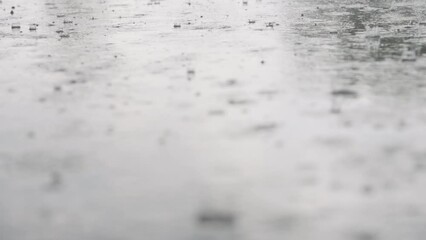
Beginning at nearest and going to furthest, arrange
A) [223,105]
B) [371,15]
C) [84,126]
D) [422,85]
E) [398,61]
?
1. [84,126]
2. [223,105]
3. [422,85]
4. [398,61]
5. [371,15]

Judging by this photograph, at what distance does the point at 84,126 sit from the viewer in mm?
10805

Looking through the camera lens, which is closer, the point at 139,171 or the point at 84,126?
the point at 139,171

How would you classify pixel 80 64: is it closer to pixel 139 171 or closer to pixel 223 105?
pixel 223 105

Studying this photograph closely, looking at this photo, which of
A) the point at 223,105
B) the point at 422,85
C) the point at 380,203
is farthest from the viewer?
the point at 422,85

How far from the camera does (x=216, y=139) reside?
9.83 meters

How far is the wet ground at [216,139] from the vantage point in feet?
22.8

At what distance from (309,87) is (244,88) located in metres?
1.56

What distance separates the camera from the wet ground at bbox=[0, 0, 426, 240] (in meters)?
6.94

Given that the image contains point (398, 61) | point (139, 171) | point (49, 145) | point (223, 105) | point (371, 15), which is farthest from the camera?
point (371, 15)

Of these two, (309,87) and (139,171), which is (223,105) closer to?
(309,87)

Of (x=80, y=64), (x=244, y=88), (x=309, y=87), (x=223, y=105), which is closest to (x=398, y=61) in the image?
(x=309, y=87)

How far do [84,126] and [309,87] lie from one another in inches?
217

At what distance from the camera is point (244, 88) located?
13312mm

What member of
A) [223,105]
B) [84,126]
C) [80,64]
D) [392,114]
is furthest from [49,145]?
[80,64]
